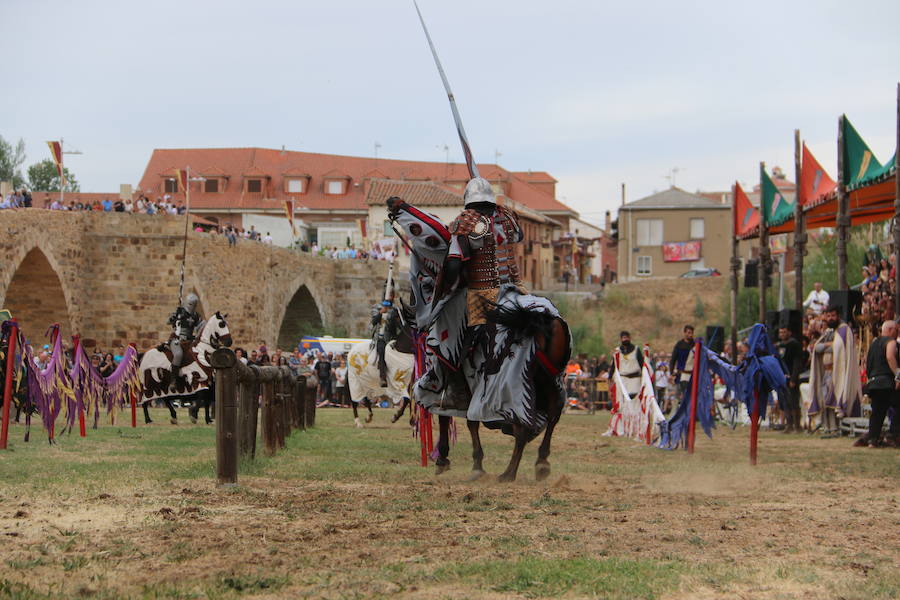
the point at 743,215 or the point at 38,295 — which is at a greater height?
the point at 743,215

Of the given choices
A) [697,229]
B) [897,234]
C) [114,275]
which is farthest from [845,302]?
[697,229]

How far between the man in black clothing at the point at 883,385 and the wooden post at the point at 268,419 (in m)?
6.91

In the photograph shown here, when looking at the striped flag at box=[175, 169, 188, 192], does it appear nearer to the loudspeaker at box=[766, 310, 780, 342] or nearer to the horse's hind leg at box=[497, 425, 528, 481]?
the loudspeaker at box=[766, 310, 780, 342]

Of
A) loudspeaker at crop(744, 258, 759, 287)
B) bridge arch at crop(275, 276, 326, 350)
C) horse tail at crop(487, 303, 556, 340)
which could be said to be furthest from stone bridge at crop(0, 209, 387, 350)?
horse tail at crop(487, 303, 556, 340)

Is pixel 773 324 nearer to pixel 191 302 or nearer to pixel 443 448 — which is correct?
pixel 191 302

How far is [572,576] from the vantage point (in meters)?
4.96

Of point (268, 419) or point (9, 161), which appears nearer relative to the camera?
point (268, 419)

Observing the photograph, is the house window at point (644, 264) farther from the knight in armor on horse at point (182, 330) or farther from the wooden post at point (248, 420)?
the wooden post at point (248, 420)

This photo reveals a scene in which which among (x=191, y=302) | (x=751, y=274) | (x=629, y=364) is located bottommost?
(x=629, y=364)

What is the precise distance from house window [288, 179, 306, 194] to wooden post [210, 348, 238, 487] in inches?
2922

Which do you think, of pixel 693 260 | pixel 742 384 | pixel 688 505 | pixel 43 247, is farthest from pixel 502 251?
pixel 693 260

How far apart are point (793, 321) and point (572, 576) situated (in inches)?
620

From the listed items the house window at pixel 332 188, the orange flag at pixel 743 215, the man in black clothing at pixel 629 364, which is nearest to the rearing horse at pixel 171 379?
the man in black clothing at pixel 629 364

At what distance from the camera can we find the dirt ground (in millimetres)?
4832
